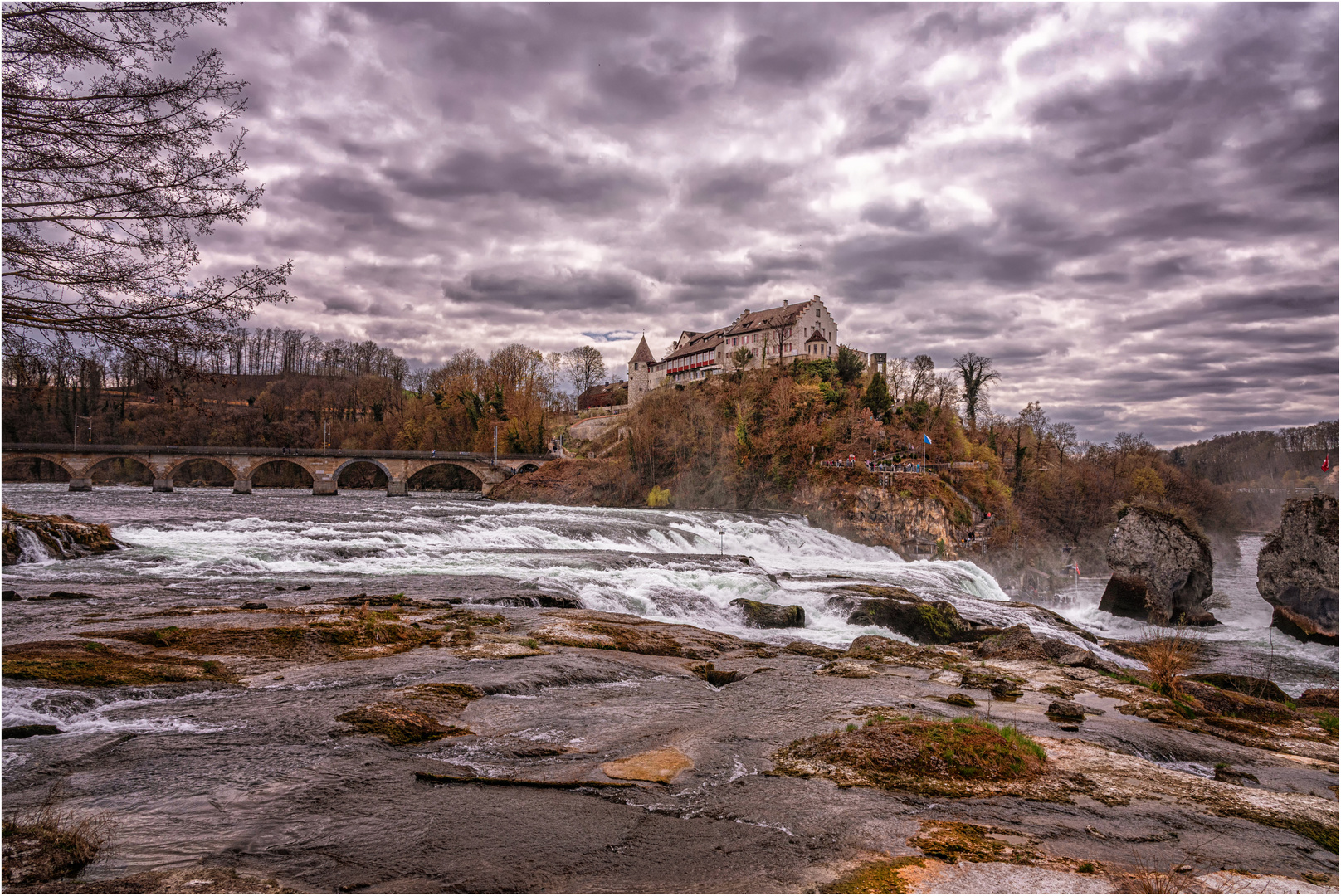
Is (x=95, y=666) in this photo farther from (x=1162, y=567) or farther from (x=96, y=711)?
(x=1162, y=567)

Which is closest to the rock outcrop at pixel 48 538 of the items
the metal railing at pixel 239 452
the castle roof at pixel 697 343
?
the metal railing at pixel 239 452

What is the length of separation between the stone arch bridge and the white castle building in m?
25.2

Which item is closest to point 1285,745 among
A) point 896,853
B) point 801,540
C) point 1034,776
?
point 1034,776

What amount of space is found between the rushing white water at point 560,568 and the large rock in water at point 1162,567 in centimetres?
145

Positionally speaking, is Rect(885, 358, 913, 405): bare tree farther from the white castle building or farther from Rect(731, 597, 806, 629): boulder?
Rect(731, 597, 806, 629): boulder

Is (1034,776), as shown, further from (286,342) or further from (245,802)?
(286,342)

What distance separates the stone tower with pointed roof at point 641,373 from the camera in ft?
390

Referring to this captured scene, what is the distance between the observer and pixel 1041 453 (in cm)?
7312

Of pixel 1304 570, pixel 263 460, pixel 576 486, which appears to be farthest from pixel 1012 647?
pixel 263 460

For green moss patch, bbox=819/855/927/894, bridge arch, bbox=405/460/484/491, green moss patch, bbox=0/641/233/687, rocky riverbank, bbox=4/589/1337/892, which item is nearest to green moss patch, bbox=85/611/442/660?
rocky riverbank, bbox=4/589/1337/892

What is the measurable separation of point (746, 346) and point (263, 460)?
6783 cm

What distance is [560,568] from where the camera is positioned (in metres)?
20.3

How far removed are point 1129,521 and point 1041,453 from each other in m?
44.7

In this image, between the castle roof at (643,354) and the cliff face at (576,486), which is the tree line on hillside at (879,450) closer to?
the cliff face at (576,486)
